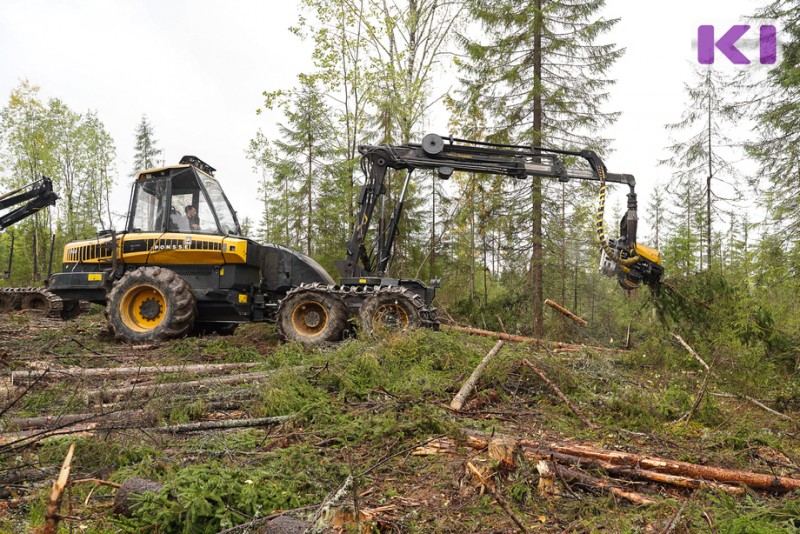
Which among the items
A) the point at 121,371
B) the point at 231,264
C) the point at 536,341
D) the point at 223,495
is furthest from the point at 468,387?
the point at 231,264

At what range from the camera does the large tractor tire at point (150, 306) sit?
9539mm

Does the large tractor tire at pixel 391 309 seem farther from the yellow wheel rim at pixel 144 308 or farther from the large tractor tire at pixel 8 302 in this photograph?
the large tractor tire at pixel 8 302

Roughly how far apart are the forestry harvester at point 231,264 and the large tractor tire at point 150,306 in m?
0.02

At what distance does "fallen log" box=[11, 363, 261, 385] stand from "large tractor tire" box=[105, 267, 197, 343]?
99.4 inches

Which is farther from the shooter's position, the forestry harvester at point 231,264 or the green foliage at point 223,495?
the forestry harvester at point 231,264

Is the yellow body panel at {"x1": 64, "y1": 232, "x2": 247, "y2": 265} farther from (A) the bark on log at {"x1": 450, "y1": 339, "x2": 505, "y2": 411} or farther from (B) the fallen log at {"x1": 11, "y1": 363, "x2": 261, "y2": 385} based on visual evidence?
(A) the bark on log at {"x1": 450, "y1": 339, "x2": 505, "y2": 411}

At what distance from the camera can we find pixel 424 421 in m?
4.55

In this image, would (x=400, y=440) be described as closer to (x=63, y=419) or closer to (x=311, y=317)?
(x=63, y=419)

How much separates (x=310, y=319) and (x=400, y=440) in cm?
538

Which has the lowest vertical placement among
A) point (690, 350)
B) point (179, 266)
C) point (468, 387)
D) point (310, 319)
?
point (468, 387)

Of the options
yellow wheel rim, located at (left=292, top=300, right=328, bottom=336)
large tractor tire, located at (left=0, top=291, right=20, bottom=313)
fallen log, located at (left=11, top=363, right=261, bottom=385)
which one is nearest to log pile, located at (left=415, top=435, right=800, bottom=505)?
fallen log, located at (left=11, top=363, right=261, bottom=385)

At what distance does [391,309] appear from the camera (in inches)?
359

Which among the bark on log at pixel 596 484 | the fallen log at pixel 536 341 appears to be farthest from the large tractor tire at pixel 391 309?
the bark on log at pixel 596 484

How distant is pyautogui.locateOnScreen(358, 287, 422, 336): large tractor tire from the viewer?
888 cm
